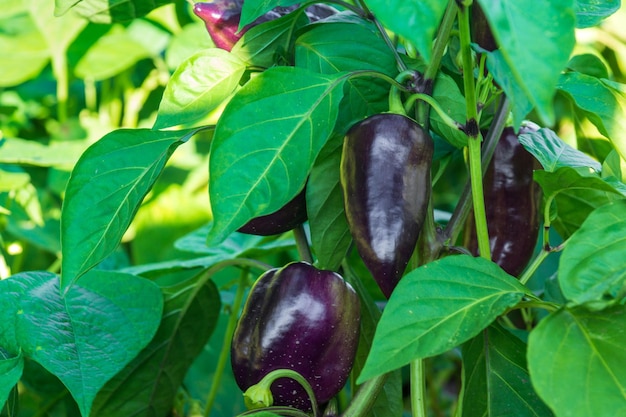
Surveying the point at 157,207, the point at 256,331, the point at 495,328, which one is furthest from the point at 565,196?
the point at 157,207

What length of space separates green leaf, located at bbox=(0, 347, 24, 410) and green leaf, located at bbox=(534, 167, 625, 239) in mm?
399

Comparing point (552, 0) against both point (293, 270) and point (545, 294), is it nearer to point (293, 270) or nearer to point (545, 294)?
point (293, 270)

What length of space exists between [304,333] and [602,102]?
0.27m

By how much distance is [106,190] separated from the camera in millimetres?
580

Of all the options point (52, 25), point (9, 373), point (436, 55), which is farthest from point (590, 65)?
point (52, 25)

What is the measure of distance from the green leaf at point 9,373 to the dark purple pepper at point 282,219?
A: 187 mm

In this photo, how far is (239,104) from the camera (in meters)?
0.54

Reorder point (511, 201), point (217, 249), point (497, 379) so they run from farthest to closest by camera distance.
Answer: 1. point (217, 249)
2. point (511, 201)
3. point (497, 379)

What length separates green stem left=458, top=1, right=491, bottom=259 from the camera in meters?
0.52

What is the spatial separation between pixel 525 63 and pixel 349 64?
27cm

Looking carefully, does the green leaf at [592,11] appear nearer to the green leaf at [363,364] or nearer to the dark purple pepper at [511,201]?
the dark purple pepper at [511,201]

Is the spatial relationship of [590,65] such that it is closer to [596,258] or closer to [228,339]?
[596,258]

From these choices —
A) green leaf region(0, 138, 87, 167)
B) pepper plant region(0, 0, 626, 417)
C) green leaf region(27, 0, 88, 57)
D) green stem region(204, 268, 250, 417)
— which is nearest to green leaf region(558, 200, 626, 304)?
pepper plant region(0, 0, 626, 417)

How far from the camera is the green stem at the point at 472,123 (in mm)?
519
